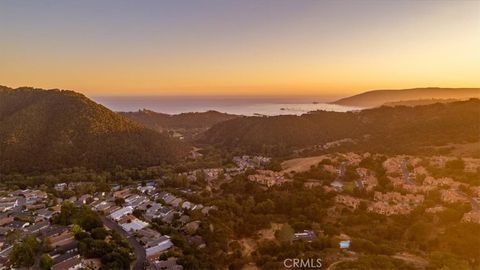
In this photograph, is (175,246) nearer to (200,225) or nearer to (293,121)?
(200,225)

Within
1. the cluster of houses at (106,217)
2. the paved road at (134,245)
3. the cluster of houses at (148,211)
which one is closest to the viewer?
the paved road at (134,245)

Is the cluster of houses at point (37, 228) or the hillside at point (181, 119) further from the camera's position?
the hillside at point (181, 119)

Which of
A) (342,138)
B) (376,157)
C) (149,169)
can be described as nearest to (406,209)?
(376,157)

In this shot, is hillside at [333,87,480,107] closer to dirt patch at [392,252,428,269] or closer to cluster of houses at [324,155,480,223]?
cluster of houses at [324,155,480,223]

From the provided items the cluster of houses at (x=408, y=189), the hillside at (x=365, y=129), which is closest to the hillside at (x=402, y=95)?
the hillside at (x=365, y=129)

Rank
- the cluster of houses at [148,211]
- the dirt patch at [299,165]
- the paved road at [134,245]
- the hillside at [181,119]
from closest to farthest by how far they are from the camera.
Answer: the paved road at [134,245], the cluster of houses at [148,211], the dirt patch at [299,165], the hillside at [181,119]

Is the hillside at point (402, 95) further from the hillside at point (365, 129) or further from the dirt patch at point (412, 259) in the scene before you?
the dirt patch at point (412, 259)

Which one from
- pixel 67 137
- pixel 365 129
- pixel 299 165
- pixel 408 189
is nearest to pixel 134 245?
pixel 408 189
